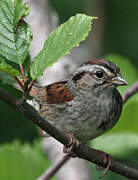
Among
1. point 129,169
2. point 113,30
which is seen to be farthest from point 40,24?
point 129,169

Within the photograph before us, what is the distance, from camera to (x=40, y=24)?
12.1ft

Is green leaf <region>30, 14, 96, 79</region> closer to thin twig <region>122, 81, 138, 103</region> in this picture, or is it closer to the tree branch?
the tree branch

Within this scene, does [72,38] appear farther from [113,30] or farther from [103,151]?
[113,30]

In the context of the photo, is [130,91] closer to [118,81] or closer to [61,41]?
[118,81]

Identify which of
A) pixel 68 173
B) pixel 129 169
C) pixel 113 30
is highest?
pixel 113 30

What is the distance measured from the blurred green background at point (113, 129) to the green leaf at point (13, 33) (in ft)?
2.27

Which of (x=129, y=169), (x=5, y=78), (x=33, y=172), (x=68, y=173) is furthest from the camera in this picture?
(x=68, y=173)

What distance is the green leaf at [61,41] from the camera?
4.63 feet

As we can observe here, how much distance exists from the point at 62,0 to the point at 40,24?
59cm

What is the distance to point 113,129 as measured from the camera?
8.71ft

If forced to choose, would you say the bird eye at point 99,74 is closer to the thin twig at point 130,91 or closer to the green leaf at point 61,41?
the thin twig at point 130,91

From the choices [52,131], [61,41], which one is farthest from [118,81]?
[61,41]

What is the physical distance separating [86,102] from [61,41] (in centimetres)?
118

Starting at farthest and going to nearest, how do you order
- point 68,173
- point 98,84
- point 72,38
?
point 68,173 → point 98,84 → point 72,38
